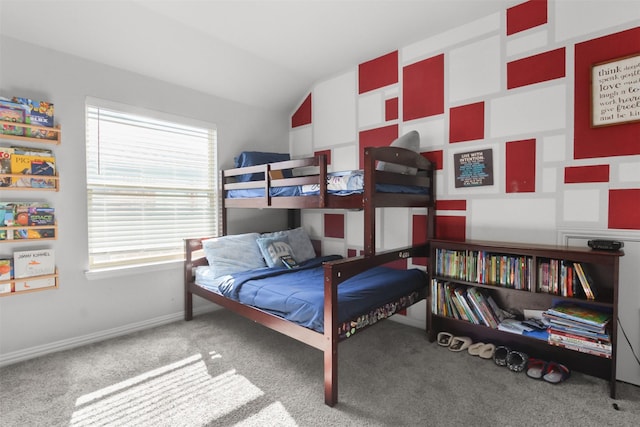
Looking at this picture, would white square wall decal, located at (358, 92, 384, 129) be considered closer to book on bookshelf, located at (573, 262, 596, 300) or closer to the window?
the window

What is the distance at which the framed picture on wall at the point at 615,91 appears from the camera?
1.96 meters

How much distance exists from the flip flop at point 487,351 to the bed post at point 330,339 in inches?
46.5

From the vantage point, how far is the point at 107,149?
106 inches

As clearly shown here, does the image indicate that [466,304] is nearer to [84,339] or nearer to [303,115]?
[303,115]

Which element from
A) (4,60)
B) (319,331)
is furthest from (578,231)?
(4,60)

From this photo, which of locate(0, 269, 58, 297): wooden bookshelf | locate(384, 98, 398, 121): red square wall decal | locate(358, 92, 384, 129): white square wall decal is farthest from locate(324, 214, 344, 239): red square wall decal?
locate(0, 269, 58, 297): wooden bookshelf

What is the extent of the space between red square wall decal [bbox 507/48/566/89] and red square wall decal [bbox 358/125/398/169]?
100 cm

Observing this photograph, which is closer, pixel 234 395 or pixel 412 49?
pixel 234 395

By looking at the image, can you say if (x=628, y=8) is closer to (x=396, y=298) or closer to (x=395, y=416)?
(x=396, y=298)

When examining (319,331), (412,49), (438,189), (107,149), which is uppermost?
(412,49)

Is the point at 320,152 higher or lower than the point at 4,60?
lower

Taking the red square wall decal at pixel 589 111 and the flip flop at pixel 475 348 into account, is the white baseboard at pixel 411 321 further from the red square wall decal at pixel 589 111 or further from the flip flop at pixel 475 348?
the red square wall decal at pixel 589 111

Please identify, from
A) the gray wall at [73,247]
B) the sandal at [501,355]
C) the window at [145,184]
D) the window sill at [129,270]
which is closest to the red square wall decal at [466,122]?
the sandal at [501,355]

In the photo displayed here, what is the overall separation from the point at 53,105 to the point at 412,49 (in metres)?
2.91
